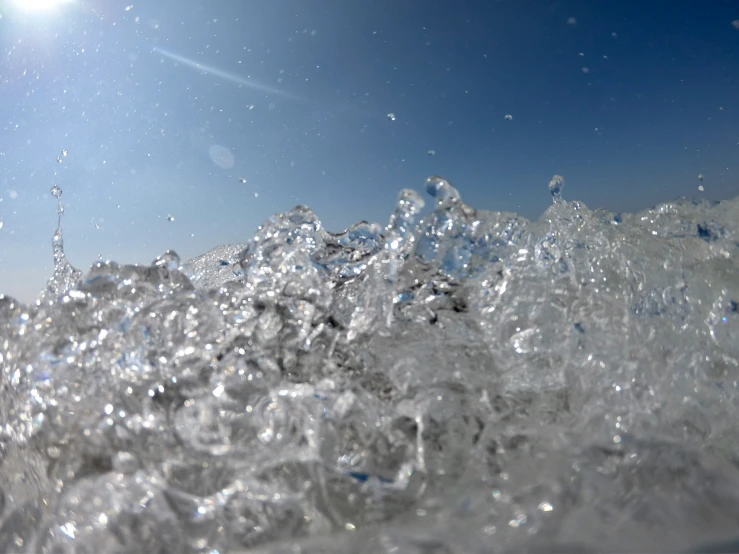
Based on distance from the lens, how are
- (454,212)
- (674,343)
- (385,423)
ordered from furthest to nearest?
(454,212), (674,343), (385,423)

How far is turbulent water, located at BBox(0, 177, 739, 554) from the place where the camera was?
1352mm

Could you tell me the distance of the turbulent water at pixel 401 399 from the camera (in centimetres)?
135

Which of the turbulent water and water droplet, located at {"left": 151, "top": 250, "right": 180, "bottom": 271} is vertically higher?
water droplet, located at {"left": 151, "top": 250, "right": 180, "bottom": 271}

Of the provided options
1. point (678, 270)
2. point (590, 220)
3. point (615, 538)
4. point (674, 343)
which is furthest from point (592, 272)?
point (615, 538)

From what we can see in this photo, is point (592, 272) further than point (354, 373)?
Yes

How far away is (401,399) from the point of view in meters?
1.97

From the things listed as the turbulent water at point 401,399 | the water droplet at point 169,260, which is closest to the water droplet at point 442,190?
the turbulent water at point 401,399

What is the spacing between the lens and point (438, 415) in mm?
1839

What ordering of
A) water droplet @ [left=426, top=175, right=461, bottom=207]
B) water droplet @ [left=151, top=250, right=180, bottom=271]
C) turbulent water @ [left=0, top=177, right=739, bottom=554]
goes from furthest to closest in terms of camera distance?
water droplet @ [left=151, top=250, right=180, bottom=271]
water droplet @ [left=426, top=175, right=461, bottom=207]
turbulent water @ [left=0, top=177, right=739, bottom=554]

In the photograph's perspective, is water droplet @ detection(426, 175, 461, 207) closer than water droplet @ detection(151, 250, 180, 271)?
Yes

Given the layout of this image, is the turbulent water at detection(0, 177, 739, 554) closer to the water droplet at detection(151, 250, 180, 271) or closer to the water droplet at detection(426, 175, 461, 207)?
the water droplet at detection(426, 175, 461, 207)

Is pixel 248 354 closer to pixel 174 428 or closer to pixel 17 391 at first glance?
pixel 174 428

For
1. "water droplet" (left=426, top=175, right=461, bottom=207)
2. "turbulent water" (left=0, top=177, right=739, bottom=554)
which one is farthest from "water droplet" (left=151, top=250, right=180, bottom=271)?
"water droplet" (left=426, top=175, right=461, bottom=207)

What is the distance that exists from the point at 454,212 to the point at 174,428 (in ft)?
7.74
